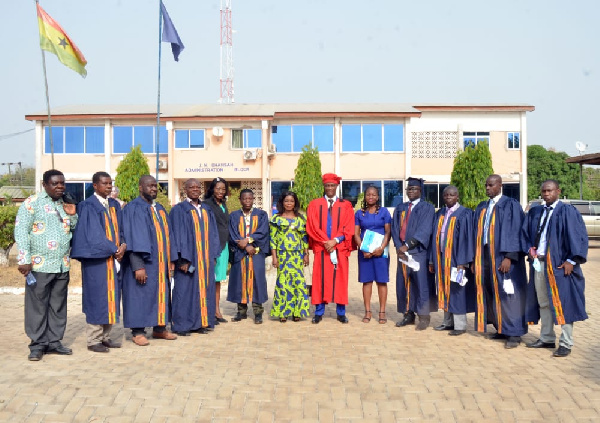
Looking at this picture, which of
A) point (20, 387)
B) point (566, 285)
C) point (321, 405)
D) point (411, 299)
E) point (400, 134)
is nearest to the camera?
point (321, 405)

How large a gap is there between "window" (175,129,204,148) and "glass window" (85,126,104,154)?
3.81 m

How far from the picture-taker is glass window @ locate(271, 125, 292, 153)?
96.6ft

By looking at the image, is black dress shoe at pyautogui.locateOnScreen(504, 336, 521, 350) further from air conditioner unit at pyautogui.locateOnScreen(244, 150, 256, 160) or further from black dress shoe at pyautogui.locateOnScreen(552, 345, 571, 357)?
air conditioner unit at pyautogui.locateOnScreen(244, 150, 256, 160)

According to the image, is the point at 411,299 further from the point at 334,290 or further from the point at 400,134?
the point at 400,134

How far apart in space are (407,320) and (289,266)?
1813 mm

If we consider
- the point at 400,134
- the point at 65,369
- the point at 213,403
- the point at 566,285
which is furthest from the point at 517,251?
the point at 400,134

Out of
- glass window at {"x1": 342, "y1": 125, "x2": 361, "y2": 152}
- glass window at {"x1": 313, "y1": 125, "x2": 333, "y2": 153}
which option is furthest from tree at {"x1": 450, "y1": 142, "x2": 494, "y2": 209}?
glass window at {"x1": 313, "y1": 125, "x2": 333, "y2": 153}

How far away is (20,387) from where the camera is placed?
525 centimetres

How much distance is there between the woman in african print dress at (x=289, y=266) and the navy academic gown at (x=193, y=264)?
1060 mm

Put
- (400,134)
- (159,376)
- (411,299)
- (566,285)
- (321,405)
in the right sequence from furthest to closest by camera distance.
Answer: (400,134), (411,299), (566,285), (159,376), (321,405)

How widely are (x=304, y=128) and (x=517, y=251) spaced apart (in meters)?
22.8

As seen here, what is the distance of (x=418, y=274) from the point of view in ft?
26.7

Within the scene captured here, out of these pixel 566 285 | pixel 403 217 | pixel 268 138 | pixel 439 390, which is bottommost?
pixel 439 390

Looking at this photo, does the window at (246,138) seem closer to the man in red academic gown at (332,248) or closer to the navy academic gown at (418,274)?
the man in red academic gown at (332,248)
